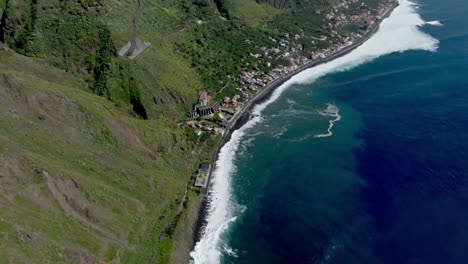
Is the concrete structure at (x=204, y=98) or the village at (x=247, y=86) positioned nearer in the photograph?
the village at (x=247, y=86)

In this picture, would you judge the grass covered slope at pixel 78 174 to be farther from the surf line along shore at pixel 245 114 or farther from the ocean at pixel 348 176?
the ocean at pixel 348 176

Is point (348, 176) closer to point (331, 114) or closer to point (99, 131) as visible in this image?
point (331, 114)

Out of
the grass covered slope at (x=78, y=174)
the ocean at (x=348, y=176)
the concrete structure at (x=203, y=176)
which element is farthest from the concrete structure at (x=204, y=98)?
the concrete structure at (x=203, y=176)

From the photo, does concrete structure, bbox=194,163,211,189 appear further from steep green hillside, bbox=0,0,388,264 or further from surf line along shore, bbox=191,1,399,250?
steep green hillside, bbox=0,0,388,264

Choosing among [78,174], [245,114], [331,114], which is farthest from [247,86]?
[78,174]

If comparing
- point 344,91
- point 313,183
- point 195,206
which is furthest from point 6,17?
point 344,91
